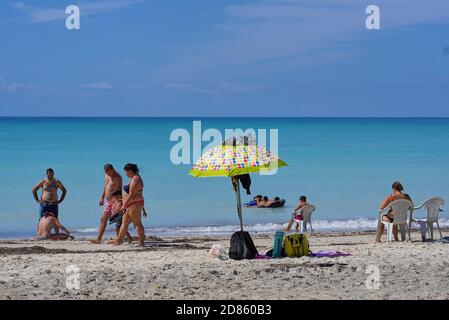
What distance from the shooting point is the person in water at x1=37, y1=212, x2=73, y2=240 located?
1502cm

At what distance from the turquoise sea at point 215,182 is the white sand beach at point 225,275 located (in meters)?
7.17

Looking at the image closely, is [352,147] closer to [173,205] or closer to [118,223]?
[173,205]

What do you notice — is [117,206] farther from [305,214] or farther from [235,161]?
[305,214]

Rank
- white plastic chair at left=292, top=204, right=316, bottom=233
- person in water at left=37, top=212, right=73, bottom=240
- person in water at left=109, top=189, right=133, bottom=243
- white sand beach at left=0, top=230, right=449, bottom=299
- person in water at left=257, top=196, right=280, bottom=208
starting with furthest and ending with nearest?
person in water at left=257, top=196, right=280, bottom=208, white plastic chair at left=292, top=204, right=316, bottom=233, person in water at left=37, top=212, right=73, bottom=240, person in water at left=109, top=189, right=133, bottom=243, white sand beach at left=0, top=230, right=449, bottom=299

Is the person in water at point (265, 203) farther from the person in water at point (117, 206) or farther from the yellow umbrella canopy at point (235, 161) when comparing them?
→ the yellow umbrella canopy at point (235, 161)

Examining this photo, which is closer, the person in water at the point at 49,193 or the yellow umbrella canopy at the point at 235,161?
the yellow umbrella canopy at the point at 235,161

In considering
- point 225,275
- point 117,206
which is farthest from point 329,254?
point 117,206

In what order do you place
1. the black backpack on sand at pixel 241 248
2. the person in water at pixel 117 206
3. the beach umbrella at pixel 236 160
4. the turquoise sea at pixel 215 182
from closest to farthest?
the beach umbrella at pixel 236 160 < the black backpack on sand at pixel 241 248 < the person in water at pixel 117 206 < the turquoise sea at pixel 215 182

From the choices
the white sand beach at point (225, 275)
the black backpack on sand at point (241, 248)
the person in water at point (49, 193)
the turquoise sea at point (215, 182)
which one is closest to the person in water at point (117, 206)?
the white sand beach at point (225, 275)

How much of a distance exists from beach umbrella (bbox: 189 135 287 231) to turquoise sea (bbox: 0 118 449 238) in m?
7.58

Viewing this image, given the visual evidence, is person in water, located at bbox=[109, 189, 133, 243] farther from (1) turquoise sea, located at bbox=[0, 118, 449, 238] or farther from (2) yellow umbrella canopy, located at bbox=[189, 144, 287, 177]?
(1) turquoise sea, located at bbox=[0, 118, 449, 238]

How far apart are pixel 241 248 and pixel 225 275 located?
1.21 m

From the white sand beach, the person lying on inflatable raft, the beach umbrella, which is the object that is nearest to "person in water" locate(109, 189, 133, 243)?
the white sand beach

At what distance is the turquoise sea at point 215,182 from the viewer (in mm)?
20656
